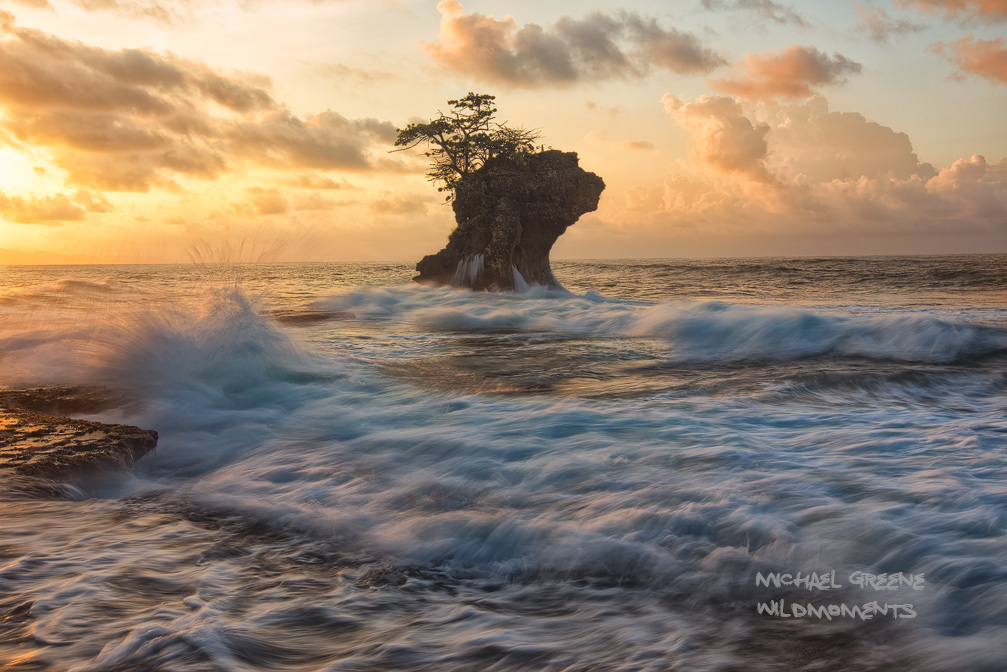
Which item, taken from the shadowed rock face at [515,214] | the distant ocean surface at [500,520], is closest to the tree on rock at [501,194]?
the shadowed rock face at [515,214]

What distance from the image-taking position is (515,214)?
81.4 feet

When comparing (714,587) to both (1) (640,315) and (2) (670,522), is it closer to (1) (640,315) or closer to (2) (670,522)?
(2) (670,522)

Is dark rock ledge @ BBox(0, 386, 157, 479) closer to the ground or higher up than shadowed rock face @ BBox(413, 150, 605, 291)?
closer to the ground

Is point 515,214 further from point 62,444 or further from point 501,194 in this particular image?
point 62,444

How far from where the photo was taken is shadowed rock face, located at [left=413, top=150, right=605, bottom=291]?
80.4ft

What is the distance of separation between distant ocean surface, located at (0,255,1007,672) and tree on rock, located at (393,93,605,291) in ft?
55.6

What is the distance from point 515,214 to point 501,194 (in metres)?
1.10

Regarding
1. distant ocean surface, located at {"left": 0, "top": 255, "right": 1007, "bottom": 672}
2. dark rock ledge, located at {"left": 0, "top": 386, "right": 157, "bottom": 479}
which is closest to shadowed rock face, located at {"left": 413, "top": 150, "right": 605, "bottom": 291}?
distant ocean surface, located at {"left": 0, "top": 255, "right": 1007, "bottom": 672}

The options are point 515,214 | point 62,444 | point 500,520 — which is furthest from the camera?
point 515,214

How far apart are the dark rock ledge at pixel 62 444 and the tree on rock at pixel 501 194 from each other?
1987cm

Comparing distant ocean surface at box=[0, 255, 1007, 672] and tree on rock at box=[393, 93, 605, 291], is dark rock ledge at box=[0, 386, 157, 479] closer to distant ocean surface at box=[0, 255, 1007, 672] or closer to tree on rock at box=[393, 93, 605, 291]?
distant ocean surface at box=[0, 255, 1007, 672]

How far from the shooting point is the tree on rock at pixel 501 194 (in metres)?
24.6

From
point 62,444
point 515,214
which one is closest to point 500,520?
point 62,444

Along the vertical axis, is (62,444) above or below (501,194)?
below
